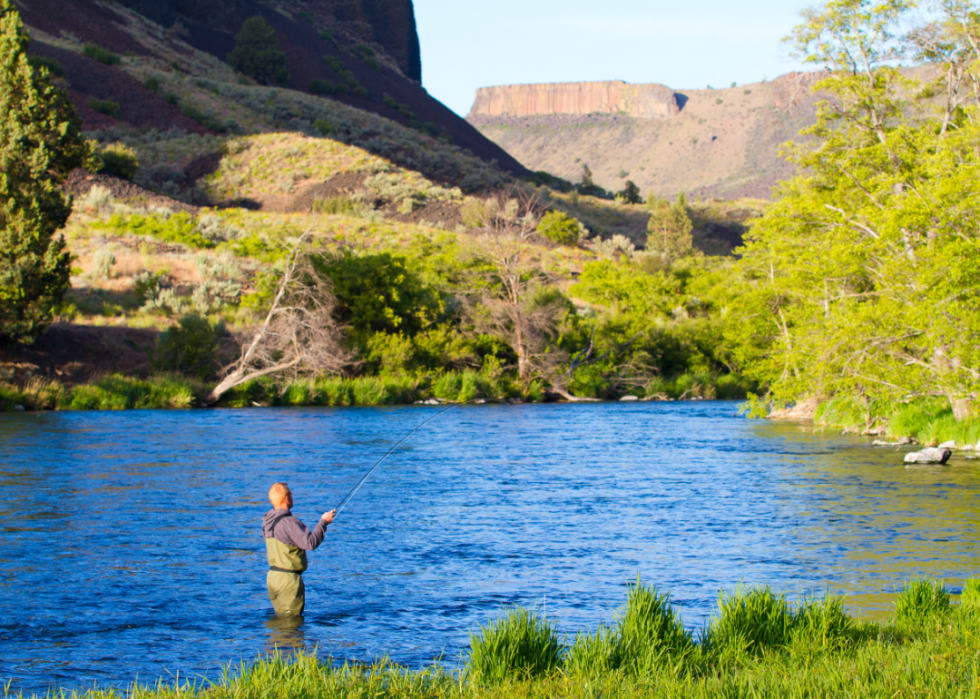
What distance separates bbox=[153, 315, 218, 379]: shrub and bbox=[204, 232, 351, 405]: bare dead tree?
827mm

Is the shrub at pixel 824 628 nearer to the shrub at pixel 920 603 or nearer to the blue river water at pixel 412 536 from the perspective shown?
the shrub at pixel 920 603

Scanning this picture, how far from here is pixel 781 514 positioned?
13.4 m

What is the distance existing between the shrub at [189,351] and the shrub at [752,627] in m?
26.1

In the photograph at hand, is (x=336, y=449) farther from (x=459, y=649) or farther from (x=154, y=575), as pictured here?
(x=459, y=649)

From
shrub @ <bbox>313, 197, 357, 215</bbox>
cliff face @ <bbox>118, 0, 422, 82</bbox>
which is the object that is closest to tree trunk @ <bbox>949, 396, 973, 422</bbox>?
shrub @ <bbox>313, 197, 357, 215</bbox>

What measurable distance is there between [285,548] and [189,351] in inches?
955

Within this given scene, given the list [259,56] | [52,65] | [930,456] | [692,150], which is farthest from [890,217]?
[692,150]

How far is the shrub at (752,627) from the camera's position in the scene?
6.63 meters

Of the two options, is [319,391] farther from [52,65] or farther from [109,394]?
[52,65]

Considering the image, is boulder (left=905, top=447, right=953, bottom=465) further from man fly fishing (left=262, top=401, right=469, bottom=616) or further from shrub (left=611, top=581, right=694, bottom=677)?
man fly fishing (left=262, top=401, right=469, bottom=616)

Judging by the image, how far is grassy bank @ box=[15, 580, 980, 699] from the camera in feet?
18.3

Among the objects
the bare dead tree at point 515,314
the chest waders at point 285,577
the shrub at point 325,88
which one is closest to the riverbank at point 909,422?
the bare dead tree at point 515,314

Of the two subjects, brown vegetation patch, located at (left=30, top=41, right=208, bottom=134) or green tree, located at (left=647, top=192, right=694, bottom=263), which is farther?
green tree, located at (left=647, top=192, right=694, bottom=263)

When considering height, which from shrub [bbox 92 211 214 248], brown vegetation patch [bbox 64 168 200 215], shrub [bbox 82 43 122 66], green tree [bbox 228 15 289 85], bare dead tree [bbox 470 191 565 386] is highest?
green tree [bbox 228 15 289 85]
